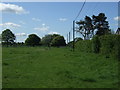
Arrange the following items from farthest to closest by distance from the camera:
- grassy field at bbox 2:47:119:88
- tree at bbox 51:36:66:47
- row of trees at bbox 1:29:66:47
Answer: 1. row of trees at bbox 1:29:66:47
2. tree at bbox 51:36:66:47
3. grassy field at bbox 2:47:119:88

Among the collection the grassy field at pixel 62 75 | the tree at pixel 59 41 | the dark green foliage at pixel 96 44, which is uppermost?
the tree at pixel 59 41

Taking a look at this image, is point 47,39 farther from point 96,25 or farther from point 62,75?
point 62,75

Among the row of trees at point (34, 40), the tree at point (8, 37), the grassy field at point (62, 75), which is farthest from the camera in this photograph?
the tree at point (8, 37)

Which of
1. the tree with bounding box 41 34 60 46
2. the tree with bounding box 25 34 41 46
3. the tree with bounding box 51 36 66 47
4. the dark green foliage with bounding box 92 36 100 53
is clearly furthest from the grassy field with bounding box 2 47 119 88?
the tree with bounding box 41 34 60 46

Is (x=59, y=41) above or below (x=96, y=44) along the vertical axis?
above

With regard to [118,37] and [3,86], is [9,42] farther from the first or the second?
[3,86]

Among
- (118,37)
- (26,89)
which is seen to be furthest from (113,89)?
(118,37)

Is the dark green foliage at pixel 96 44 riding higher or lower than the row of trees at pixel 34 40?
lower

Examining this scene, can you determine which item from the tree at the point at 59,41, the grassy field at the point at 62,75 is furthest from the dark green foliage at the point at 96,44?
the tree at the point at 59,41

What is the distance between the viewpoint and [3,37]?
126m

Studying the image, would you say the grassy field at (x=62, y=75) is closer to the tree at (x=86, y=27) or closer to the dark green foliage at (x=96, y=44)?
the dark green foliage at (x=96, y=44)

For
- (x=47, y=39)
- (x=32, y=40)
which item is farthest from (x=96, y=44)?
(x=47, y=39)

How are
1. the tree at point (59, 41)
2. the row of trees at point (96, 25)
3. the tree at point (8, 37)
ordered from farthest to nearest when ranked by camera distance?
the tree at point (8, 37)
the tree at point (59, 41)
the row of trees at point (96, 25)

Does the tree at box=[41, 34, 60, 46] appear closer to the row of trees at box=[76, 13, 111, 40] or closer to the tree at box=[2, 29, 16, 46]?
the tree at box=[2, 29, 16, 46]
